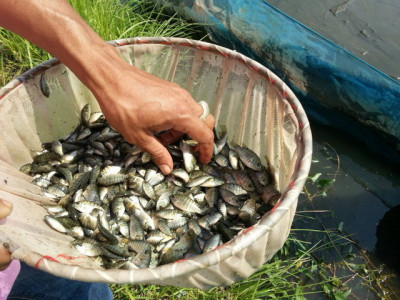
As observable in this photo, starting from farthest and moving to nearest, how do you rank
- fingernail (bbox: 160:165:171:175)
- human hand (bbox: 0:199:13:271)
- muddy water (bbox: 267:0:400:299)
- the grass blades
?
muddy water (bbox: 267:0:400:299), the grass blades, fingernail (bbox: 160:165:171:175), human hand (bbox: 0:199:13:271)

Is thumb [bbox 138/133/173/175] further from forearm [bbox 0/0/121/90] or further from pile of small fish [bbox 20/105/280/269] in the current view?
forearm [bbox 0/0/121/90]

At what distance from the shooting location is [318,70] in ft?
11.7

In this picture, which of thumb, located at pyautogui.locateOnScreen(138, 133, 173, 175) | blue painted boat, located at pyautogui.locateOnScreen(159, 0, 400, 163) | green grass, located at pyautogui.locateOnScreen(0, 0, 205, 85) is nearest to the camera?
thumb, located at pyautogui.locateOnScreen(138, 133, 173, 175)

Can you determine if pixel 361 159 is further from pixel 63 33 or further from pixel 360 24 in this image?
pixel 63 33

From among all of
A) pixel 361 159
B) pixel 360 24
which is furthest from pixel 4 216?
pixel 360 24

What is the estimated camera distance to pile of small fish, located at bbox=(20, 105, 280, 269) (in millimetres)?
2158

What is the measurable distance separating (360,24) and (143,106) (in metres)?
3.77

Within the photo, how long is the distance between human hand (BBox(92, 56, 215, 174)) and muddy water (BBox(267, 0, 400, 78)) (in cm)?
302


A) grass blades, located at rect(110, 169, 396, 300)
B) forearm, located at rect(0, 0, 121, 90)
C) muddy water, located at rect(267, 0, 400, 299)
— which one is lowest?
grass blades, located at rect(110, 169, 396, 300)

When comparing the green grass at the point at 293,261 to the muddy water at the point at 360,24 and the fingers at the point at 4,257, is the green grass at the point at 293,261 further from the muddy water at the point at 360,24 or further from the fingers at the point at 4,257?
the muddy water at the point at 360,24

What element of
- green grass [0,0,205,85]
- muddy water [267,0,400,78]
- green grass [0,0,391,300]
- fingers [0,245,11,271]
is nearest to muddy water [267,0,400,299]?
muddy water [267,0,400,78]

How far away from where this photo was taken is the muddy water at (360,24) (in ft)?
14.0

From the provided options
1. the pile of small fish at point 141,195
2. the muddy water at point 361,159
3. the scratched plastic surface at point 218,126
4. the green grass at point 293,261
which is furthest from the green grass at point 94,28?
the muddy water at point 361,159

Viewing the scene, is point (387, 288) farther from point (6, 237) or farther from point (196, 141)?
point (6, 237)
